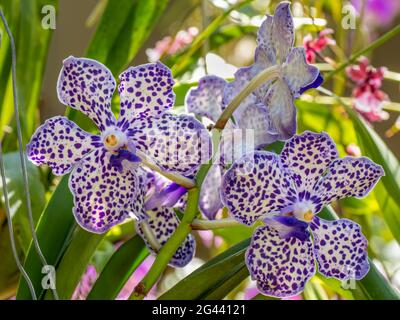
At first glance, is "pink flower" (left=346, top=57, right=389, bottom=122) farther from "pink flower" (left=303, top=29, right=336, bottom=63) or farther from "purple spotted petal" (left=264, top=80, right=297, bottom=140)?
"purple spotted petal" (left=264, top=80, right=297, bottom=140)

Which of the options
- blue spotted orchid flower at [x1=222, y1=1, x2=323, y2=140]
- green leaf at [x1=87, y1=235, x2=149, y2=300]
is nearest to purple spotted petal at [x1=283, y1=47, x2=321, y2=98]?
blue spotted orchid flower at [x1=222, y1=1, x2=323, y2=140]

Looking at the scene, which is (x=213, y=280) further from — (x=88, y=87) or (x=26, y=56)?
(x=26, y=56)

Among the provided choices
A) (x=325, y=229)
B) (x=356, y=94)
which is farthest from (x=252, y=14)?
(x=325, y=229)

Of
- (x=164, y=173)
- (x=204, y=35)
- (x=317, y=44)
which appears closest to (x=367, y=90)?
(x=317, y=44)

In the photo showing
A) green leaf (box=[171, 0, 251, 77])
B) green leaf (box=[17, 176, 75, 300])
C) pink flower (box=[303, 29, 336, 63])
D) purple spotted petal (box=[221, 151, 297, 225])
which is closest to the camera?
purple spotted petal (box=[221, 151, 297, 225])

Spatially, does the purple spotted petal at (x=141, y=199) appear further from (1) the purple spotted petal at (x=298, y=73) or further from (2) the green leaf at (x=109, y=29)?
(2) the green leaf at (x=109, y=29)
